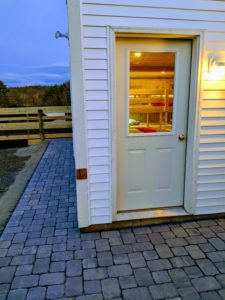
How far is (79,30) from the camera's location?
1.95 meters

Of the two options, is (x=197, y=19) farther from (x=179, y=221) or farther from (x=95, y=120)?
(x=179, y=221)

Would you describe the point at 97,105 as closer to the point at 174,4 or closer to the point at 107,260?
the point at 174,4

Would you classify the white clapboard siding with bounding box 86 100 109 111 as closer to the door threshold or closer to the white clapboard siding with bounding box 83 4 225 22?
the white clapboard siding with bounding box 83 4 225 22

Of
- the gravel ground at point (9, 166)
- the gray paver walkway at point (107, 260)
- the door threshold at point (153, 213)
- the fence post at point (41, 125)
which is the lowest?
the gray paver walkway at point (107, 260)

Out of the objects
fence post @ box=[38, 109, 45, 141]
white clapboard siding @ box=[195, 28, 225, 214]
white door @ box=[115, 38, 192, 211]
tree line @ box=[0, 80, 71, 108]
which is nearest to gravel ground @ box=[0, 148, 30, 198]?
fence post @ box=[38, 109, 45, 141]

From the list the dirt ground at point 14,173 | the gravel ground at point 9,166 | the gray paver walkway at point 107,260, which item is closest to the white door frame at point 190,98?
the gray paver walkway at point 107,260

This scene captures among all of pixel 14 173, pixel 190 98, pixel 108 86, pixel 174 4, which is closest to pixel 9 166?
pixel 14 173

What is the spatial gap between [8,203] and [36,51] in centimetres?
1806

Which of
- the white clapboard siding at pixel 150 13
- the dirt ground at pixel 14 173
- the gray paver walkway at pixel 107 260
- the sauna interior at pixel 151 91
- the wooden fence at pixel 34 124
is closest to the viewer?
the gray paver walkway at pixel 107 260

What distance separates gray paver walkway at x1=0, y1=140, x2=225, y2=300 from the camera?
1.63m

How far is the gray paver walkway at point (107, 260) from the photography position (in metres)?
1.63

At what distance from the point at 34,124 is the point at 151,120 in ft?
20.0

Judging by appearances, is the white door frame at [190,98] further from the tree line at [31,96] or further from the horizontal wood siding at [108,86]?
the tree line at [31,96]

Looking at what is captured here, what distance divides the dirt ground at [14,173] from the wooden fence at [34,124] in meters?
0.64
